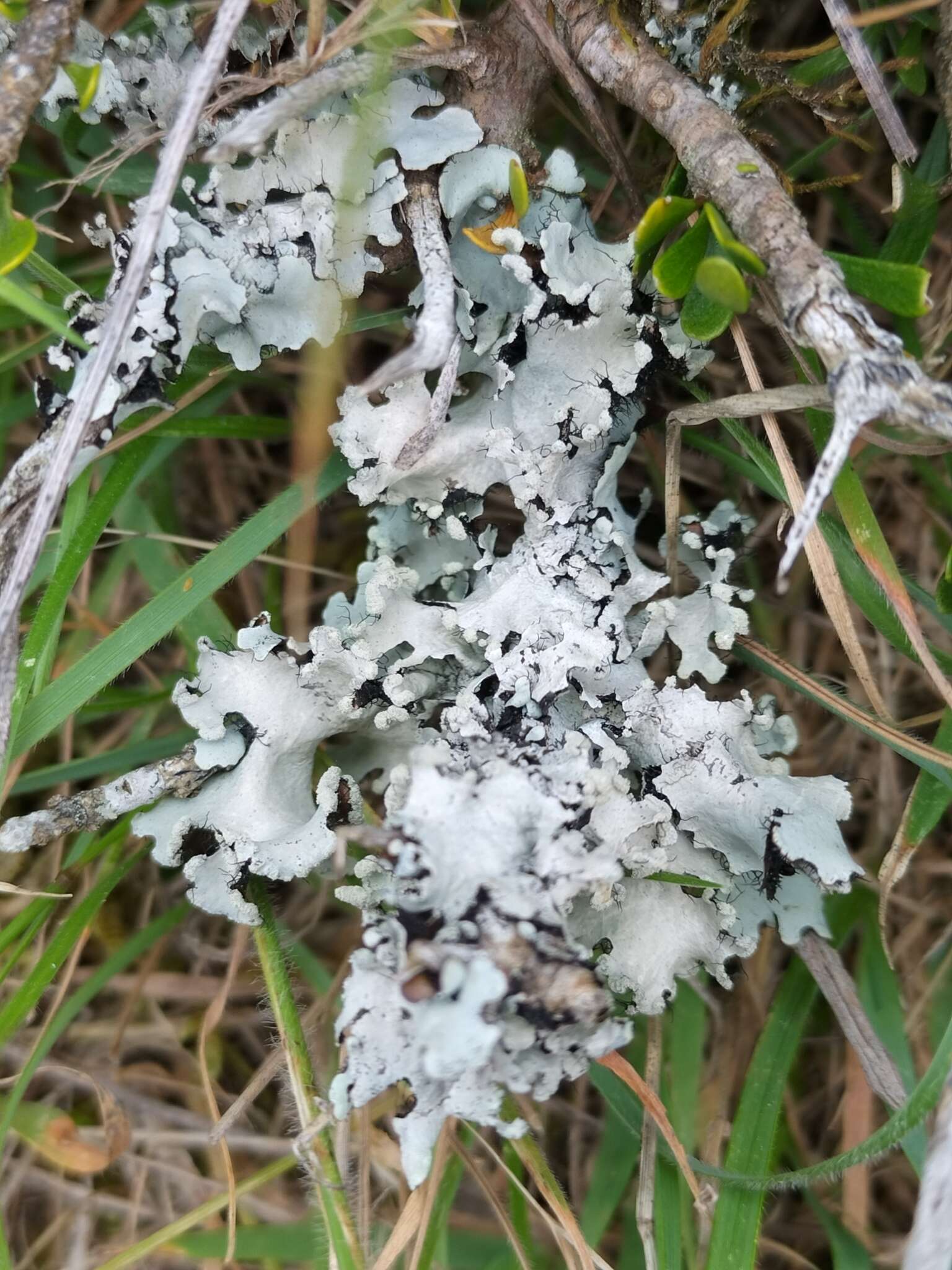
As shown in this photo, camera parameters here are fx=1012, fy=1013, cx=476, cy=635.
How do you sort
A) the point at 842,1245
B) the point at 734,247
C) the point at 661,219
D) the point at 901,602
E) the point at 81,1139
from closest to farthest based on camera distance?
the point at 734,247 → the point at 661,219 → the point at 901,602 → the point at 842,1245 → the point at 81,1139

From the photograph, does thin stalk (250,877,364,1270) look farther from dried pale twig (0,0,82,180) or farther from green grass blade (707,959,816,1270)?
dried pale twig (0,0,82,180)

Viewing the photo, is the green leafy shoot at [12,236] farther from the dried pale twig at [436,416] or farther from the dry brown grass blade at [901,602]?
the dry brown grass blade at [901,602]

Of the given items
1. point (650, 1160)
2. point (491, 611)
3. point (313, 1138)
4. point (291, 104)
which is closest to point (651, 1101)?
point (650, 1160)

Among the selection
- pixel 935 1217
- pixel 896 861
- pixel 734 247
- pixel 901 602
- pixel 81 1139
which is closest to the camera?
pixel 935 1217

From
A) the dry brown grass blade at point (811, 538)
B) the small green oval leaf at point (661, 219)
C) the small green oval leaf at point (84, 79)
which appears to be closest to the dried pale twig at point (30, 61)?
the small green oval leaf at point (84, 79)

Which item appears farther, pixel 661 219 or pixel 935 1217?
pixel 661 219

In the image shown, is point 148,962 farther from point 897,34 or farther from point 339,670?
point 897,34

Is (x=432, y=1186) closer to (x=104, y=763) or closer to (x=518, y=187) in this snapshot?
(x=104, y=763)

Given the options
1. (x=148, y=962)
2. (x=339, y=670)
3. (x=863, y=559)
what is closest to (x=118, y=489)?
(x=339, y=670)
